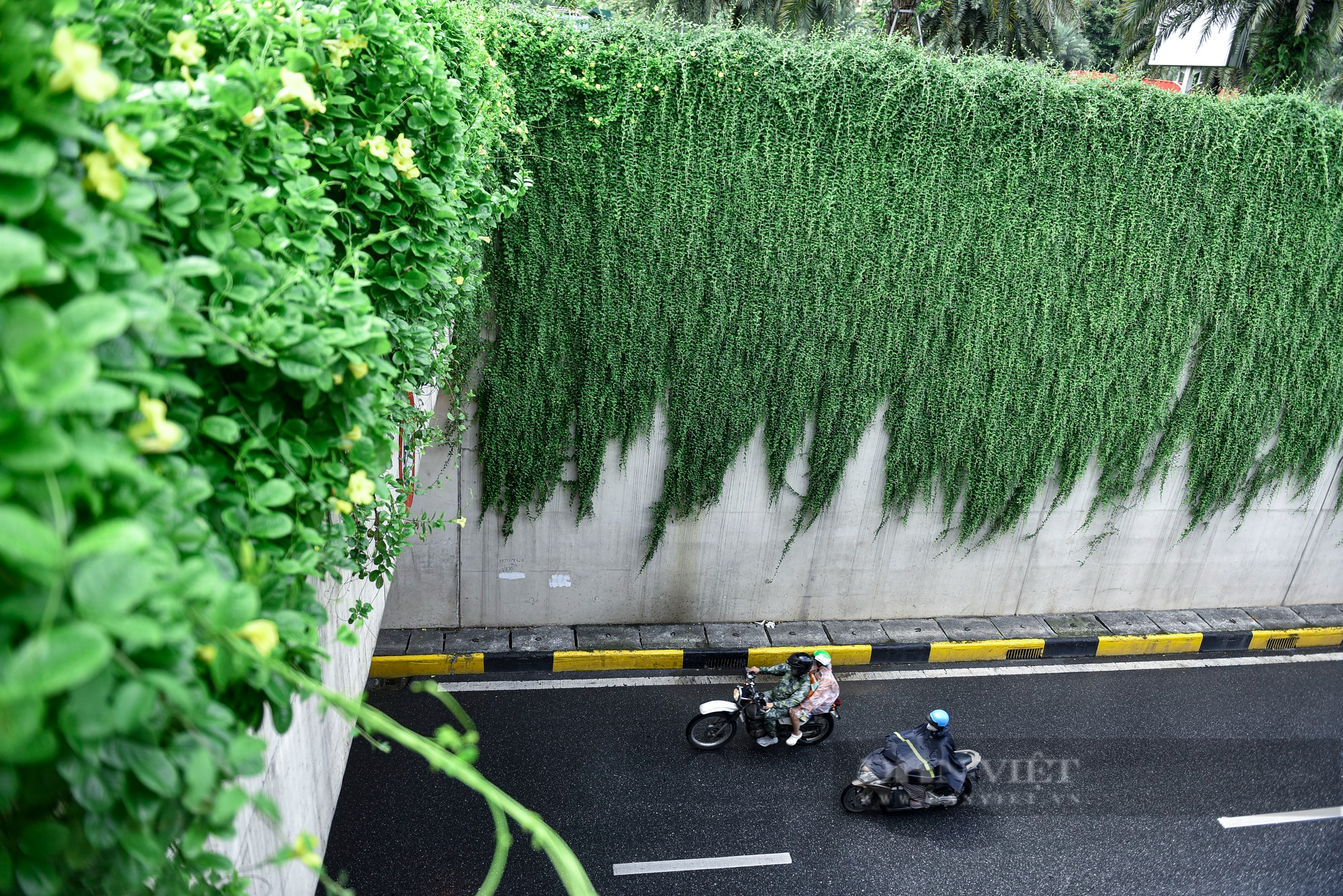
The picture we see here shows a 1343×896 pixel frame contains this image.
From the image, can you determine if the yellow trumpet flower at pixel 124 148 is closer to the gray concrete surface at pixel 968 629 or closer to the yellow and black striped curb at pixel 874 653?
the yellow and black striped curb at pixel 874 653

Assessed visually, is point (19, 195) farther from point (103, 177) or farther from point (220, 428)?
point (220, 428)

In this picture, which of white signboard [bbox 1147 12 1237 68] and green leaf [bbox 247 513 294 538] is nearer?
green leaf [bbox 247 513 294 538]

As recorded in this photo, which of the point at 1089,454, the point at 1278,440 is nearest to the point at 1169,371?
the point at 1089,454

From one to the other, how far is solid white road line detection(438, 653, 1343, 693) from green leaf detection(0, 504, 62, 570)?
639cm

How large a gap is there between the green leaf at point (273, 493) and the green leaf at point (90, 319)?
446 millimetres

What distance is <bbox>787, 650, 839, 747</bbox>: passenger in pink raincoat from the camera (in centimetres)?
608

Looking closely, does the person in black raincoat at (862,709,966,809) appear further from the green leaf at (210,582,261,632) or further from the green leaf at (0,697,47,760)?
the green leaf at (0,697,47,760)

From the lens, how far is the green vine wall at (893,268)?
235 inches

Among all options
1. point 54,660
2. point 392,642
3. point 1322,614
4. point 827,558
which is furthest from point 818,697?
point 1322,614

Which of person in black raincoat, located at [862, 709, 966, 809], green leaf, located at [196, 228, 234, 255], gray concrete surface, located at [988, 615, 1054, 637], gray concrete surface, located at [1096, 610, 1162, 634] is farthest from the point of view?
gray concrete surface, located at [1096, 610, 1162, 634]

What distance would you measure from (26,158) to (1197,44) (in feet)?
45.4

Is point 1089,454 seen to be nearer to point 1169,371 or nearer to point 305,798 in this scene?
point 1169,371

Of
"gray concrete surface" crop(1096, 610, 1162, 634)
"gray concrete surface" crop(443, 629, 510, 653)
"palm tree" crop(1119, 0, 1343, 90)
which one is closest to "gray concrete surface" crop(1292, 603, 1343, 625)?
"gray concrete surface" crop(1096, 610, 1162, 634)

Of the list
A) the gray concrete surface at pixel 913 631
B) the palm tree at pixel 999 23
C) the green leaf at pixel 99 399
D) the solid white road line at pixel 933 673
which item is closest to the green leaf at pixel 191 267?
the green leaf at pixel 99 399
